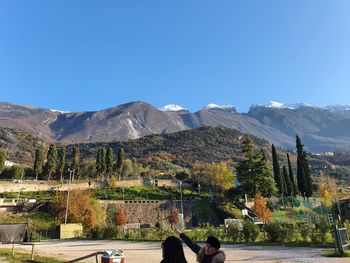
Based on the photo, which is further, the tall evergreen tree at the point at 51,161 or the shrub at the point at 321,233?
the tall evergreen tree at the point at 51,161

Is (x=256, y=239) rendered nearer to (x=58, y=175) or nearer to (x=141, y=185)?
(x=141, y=185)

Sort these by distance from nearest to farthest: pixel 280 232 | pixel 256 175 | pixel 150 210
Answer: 1. pixel 280 232
2. pixel 150 210
3. pixel 256 175

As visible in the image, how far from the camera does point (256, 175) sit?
61094mm

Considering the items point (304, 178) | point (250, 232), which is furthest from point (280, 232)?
point (304, 178)

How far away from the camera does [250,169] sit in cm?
6172

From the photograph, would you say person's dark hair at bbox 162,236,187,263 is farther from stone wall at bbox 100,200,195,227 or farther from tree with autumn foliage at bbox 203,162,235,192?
tree with autumn foliage at bbox 203,162,235,192

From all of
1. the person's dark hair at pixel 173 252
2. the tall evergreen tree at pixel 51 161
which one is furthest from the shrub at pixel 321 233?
the tall evergreen tree at pixel 51 161

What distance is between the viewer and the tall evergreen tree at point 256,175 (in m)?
60.5

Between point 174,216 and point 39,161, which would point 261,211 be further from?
point 39,161

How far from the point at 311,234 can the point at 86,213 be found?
117 ft

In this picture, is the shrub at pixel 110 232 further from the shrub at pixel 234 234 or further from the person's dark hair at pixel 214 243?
the person's dark hair at pixel 214 243

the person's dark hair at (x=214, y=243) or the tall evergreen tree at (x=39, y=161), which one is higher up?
the tall evergreen tree at (x=39, y=161)

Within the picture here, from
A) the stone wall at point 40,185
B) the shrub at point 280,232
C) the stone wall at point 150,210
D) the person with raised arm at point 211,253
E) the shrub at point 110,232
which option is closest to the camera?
the person with raised arm at point 211,253

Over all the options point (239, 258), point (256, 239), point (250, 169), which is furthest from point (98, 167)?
point (239, 258)
